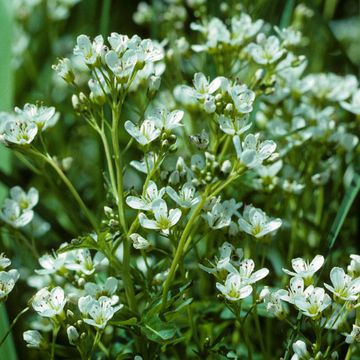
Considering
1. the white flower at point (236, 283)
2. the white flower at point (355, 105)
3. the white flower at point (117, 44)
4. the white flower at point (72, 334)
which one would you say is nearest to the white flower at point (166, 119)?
the white flower at point (117, 44)

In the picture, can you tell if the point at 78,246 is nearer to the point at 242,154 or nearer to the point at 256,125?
the point at 242,154

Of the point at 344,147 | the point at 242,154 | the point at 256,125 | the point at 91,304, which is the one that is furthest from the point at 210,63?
the point at 91,304

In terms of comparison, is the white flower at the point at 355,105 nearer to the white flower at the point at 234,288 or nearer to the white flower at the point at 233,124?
the white flower at the point at 233,124

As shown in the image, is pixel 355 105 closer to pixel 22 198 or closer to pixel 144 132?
→ pixel 144 132

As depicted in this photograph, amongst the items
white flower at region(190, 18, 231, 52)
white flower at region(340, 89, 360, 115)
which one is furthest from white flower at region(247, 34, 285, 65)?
white flower at region(340, 89, 360, 115)

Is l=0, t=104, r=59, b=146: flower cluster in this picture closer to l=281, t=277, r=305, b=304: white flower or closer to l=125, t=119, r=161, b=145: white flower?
l=125, t=119, r=161, b=145: white flower

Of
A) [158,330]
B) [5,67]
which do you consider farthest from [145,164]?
[5,67]
